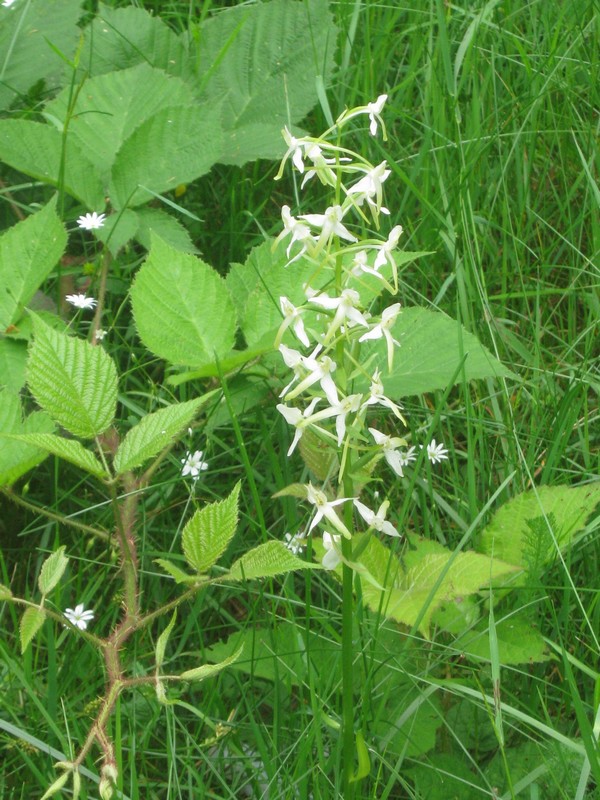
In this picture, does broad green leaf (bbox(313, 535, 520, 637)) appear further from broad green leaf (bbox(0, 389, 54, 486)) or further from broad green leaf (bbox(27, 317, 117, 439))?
broad green leaf (bbox(0, 389, 54, 486))

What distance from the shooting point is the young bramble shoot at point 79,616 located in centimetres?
213

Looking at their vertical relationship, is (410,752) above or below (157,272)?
below

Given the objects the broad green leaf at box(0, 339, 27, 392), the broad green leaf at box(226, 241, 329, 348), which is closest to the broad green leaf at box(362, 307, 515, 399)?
the broad green leaf at box(226, 241, 329, 348)

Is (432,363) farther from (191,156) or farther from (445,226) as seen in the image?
(191,156)

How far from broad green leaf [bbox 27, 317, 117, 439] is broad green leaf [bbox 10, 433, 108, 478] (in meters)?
0.08

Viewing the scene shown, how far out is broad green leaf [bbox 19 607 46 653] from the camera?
1.82 meters

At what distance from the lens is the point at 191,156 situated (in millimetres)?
2777

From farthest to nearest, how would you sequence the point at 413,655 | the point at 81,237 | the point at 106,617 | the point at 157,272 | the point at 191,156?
the point at 81,237
the point at 191,156
the point at 157,272
the point at 106,617
the point at 413,655

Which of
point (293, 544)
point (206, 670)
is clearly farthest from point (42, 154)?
point (206, 670)

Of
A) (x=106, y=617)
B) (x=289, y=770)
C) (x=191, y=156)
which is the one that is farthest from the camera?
(x=191, y=156)

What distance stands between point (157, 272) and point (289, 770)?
110cm

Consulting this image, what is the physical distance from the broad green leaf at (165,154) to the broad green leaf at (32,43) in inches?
21.3

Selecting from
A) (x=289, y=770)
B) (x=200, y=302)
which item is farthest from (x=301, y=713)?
(x=200, y=302)

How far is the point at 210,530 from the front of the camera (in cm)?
192
